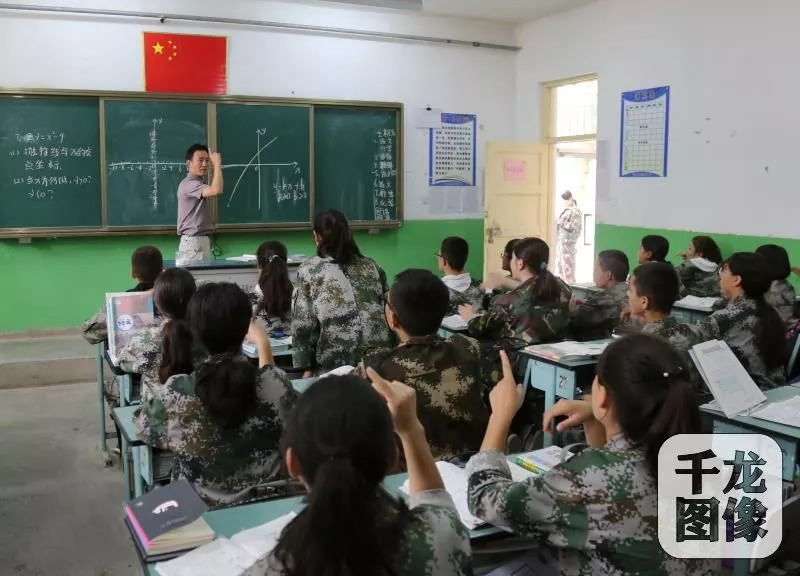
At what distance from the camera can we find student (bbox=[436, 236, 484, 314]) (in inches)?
159

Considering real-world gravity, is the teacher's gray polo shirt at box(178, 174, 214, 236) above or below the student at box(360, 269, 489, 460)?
above

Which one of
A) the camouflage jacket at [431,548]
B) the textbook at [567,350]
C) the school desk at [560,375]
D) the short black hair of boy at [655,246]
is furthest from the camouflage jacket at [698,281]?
the camouflage jacket at [431,548]

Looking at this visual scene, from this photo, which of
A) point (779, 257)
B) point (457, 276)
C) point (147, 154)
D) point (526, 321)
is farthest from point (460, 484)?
point (147, 154)

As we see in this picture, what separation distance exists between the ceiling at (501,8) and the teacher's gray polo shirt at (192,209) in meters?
2.75

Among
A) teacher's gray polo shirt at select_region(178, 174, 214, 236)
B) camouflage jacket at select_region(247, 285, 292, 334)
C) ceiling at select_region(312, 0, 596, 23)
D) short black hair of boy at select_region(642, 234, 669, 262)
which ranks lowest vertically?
camouflage jacket at select_region(247, 285, 292, 334)

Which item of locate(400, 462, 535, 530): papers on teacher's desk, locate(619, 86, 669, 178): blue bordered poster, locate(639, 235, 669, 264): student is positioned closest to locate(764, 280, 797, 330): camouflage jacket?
locate(639, 235, 669, 264): student

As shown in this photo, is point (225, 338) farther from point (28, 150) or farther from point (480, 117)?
point (480, 117)

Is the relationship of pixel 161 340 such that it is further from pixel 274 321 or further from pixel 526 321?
pixel 526 321

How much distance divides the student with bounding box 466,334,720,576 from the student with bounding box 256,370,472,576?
331 millimetres

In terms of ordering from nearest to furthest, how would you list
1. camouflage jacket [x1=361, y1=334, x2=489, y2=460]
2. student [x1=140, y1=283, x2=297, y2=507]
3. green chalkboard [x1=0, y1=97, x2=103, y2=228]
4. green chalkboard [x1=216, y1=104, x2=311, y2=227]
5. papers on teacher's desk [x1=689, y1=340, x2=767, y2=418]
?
student [x1=140, y1=283, x2=297, y2=507] → camouflage jacket [x1=361, y1=334, x2=489, y2=460] → papers on teacher's desk [x1=689, y1=340, x2=767, y2=418] → green chalkboard [x1=0, y1=97, x2=103, y2=228] → green chalkboard [x1=216, y1=104, x2=311, y2=227]

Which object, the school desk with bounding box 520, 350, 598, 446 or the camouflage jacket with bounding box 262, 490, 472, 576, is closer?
the camouflage jacket with bounding box 262, 490, 472, 576

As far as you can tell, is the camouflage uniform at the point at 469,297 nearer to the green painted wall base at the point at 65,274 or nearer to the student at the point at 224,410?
the student at the point at 224,410

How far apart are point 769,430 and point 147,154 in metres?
4.98

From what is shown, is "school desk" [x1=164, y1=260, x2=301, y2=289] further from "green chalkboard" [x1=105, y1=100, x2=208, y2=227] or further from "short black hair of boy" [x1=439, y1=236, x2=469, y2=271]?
"green chalkboard" [x1=105, y1=100, x2=208, y2=227]
